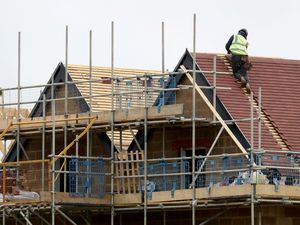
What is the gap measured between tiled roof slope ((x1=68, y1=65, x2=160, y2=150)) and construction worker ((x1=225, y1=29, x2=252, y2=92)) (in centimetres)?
272

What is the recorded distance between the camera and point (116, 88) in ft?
245

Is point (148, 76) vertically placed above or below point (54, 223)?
above

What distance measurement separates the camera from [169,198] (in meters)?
70.1

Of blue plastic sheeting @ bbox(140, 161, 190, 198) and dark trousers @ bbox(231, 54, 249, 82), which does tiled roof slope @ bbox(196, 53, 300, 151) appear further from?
blue plastic sheeting @ bbox(140, 161, 190, 198)

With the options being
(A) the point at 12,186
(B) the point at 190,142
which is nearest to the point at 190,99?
(B) the point at 190,142

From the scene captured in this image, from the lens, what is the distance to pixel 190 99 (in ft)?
236

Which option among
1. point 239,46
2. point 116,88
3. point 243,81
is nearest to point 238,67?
point 243,81

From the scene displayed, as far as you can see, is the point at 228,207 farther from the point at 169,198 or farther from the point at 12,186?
the point at 12,186

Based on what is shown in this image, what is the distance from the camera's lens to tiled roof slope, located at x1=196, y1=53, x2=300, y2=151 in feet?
233

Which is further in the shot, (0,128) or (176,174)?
(0,128)

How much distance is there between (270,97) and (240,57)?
1762 millimetres

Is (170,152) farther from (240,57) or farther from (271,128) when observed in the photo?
(240,57)

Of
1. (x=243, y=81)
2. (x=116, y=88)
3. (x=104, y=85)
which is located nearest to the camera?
(x=243, y=81)

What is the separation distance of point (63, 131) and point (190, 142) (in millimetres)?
4648
